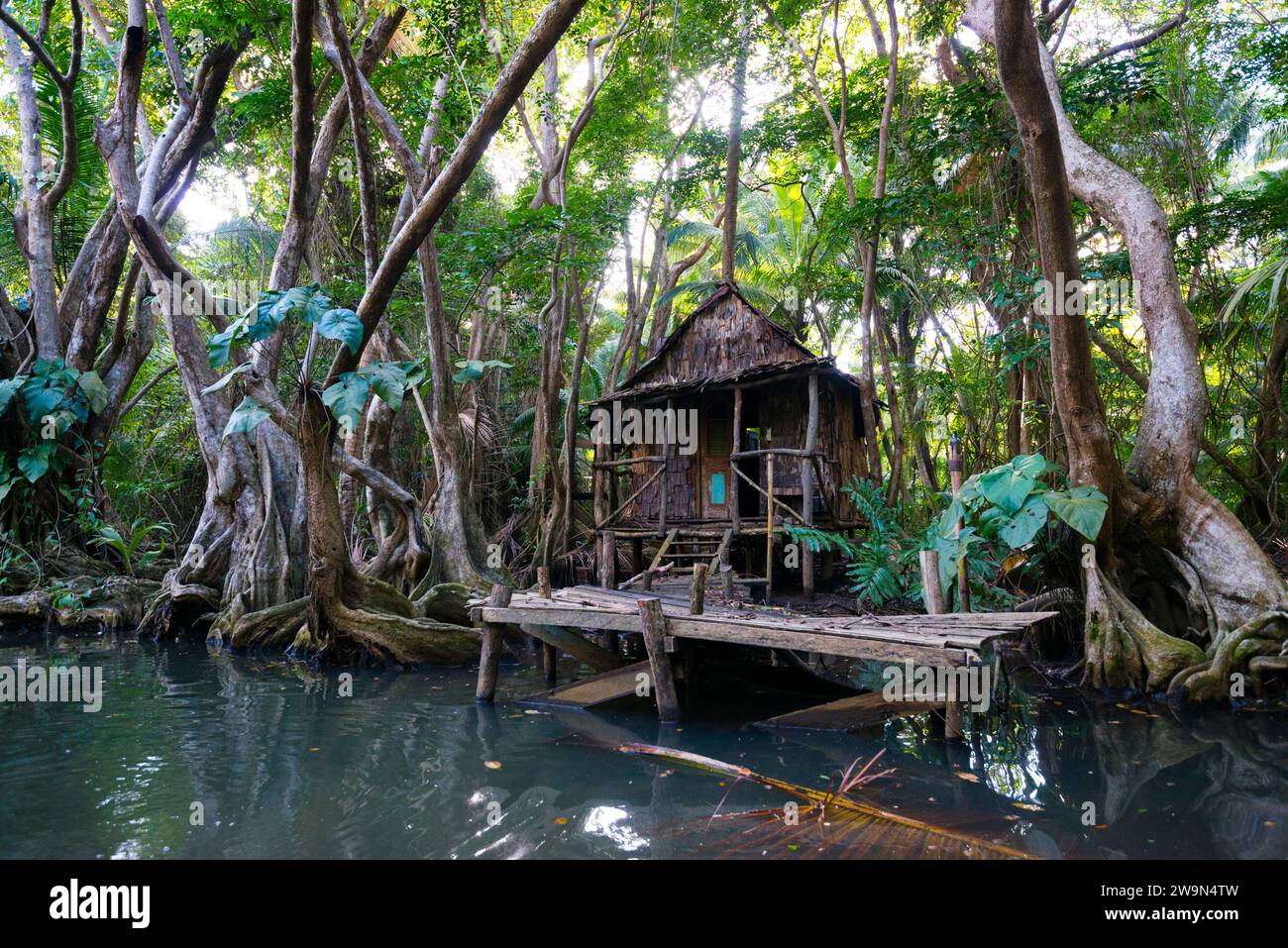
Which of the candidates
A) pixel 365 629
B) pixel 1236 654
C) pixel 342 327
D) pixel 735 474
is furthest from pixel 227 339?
pixel 1236 654

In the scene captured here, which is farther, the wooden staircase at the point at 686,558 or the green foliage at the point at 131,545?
the green foliage at the point at 131,545

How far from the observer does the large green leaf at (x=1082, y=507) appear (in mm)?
7094

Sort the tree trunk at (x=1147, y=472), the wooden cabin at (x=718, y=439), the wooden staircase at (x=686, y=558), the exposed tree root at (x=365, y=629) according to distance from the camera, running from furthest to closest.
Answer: the wooden cabin at (x=718, y=439), the wooden staircase at (x=686, y=558), the exposed tree root at (x=365, y=629), the tree trunk at (x=1147, y=472)

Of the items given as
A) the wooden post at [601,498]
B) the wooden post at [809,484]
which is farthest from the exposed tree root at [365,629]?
the wooden post at [809,484]

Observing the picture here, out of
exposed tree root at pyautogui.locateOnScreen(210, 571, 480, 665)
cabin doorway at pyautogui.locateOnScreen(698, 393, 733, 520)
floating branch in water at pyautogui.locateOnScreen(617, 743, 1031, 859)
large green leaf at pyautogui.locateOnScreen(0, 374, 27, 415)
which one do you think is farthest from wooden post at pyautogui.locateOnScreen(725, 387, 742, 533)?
large green leaf at pyautogui.locateOnScreen(0, 374, 27, 415)

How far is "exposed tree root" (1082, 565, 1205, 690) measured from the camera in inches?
280

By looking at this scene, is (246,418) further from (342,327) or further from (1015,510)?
(1015,510)

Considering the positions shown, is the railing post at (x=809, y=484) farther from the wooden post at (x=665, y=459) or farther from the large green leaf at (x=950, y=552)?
the large green leaf at (x=950, y=552)

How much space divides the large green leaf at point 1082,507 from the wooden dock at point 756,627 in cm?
131

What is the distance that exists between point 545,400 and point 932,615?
918 cm
